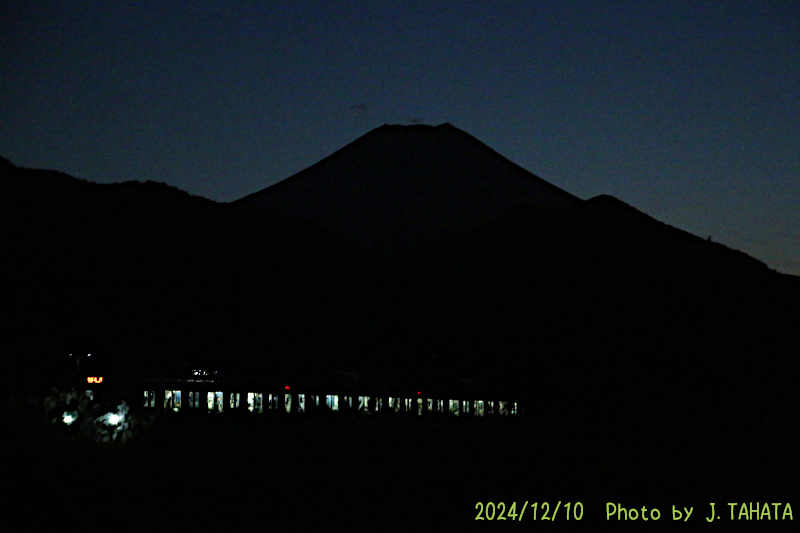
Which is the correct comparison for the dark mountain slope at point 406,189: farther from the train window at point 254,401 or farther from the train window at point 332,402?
the train window at point 254,401

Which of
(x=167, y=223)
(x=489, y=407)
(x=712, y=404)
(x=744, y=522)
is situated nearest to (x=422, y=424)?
(x=489, y=407)

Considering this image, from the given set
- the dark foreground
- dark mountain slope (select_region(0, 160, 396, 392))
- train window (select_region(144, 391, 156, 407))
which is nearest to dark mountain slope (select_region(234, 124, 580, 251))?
dark mountain slope (select_region(0, 160, 396, 392))

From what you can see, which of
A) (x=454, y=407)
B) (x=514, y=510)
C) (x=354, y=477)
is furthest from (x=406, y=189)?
(x=514, y=510)

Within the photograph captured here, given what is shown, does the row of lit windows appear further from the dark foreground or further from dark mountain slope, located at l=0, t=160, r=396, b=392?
dark mountain slope, located at l=0, t=160, r=396, b=392

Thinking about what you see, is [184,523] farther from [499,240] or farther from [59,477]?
[499,240]

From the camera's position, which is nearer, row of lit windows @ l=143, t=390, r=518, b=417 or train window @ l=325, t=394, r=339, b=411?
row of lit windows @ l=143, t=390, r=518, b=417

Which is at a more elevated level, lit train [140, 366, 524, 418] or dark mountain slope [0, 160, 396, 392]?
dark mountain slope [0, 160, 396, 392]

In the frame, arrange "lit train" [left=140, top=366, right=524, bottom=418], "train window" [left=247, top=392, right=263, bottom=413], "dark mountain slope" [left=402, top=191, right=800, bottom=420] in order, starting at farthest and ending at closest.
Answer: "dark mountain slope" [left=402, top=191, right=800, bottom=420]
"lit train" [left=140, top=366, right=524, bottom=418]
"train window" [left=247, top=392, right=263, bottom=413]

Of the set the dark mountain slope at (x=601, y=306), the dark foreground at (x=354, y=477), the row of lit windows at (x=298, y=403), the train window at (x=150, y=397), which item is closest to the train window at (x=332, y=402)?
the row of lit windows at (x=298, y=403)
